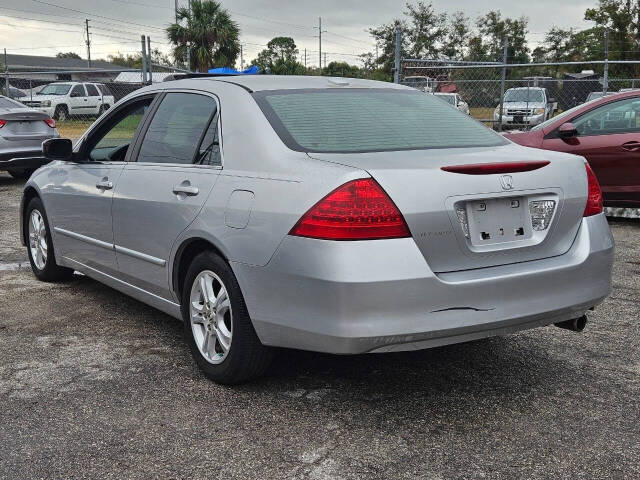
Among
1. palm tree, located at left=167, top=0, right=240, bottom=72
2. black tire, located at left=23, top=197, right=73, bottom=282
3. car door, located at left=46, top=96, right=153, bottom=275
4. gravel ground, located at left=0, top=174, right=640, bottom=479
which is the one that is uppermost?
palm tree, located at left=167, top=0, right=240, bottom=72

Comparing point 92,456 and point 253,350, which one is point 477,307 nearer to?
point 253,350

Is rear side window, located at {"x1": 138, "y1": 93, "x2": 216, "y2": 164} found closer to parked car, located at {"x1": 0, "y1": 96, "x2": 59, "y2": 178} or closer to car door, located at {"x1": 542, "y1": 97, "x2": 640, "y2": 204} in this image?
car door, located at {"x1": 542, "y1": 97, "x2": 640, "y2": 204}

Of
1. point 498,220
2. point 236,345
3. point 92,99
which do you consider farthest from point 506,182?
point 92,99

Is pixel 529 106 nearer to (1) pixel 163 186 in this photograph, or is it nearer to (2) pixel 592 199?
(2) pixel 592 199

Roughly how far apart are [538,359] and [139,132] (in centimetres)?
261

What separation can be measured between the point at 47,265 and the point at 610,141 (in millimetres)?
5921

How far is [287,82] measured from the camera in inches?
167

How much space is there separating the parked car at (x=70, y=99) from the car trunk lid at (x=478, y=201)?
2873cm

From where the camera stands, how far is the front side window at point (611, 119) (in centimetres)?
848

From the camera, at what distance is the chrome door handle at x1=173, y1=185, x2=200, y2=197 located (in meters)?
3.82

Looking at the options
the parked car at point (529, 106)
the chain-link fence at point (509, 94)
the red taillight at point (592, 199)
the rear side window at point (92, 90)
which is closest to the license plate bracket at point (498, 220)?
the red taillight at point (592, 199)

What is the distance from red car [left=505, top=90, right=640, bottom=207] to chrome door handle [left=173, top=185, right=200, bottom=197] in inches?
228

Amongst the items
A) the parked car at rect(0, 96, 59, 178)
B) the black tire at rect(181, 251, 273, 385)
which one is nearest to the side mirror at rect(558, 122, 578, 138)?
the black tire at rect(181, 251, 273, 385)

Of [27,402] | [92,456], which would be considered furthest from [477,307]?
[27,402]
